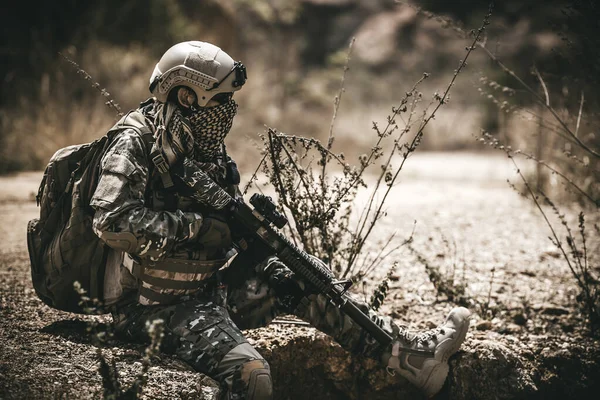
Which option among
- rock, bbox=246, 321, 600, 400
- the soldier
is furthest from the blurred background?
rock, bbox=246, 321, 600, 400

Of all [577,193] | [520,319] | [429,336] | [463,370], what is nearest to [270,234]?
[429,336]

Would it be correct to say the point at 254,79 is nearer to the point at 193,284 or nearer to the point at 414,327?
the point at 414,327

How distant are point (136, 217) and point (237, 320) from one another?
28.9 inches

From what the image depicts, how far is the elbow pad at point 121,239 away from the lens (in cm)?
213

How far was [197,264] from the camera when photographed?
2379 mm

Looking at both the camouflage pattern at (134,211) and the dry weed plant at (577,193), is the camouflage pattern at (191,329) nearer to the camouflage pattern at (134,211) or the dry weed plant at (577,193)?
the camouflage pattern at (134,211)

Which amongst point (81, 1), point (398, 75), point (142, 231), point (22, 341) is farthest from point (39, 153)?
point (398, 75)

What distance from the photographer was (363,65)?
2367 centimetres

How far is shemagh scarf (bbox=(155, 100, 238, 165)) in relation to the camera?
7.56 feet

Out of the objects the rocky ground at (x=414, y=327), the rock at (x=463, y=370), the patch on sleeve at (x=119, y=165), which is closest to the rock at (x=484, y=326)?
the rocky ground at (x=414, y=327)

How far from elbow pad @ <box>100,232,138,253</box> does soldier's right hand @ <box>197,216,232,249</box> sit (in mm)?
282

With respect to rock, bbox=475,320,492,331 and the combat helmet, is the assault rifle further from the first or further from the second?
rock, bbox=475,320,492,331

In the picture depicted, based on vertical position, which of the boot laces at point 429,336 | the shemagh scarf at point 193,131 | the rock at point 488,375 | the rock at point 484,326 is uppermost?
the shemagh scarf at point 193,131

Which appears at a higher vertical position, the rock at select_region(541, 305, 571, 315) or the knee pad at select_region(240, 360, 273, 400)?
the rock at select_region(541, 305, 571, 315)
